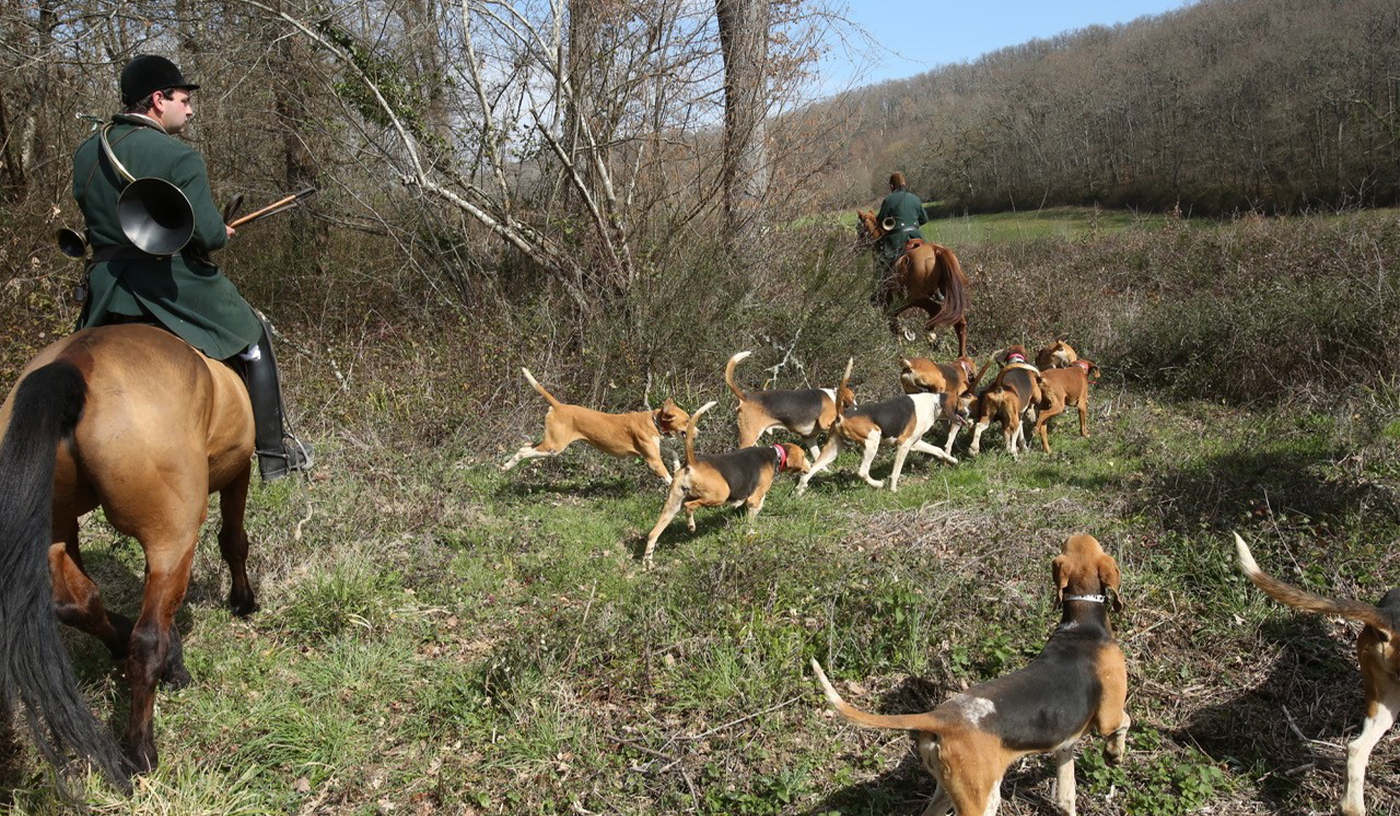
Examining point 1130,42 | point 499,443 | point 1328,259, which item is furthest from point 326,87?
point 1130,42

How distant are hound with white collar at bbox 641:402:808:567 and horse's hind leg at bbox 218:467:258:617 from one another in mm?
2351

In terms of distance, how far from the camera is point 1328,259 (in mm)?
9859

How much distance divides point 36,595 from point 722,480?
3.87 meters

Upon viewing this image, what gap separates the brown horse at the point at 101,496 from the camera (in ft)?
10.3

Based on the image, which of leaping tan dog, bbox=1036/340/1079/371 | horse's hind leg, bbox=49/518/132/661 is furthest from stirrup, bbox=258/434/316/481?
leaping tan dog, bbox=1036/340/1079/371

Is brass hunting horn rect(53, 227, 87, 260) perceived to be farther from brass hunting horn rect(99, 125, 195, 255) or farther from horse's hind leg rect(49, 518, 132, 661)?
horse's hind leg rect(49, 518, 132, 661)

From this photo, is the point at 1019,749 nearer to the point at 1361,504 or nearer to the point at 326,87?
the point at 1361,504

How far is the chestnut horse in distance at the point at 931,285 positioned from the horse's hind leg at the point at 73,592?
27.6 ft

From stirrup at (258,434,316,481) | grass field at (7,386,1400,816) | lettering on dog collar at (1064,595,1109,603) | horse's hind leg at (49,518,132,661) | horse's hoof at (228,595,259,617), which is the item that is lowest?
grass field at (7,386,1400,816)

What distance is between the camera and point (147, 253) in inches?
160

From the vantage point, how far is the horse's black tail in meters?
3.10

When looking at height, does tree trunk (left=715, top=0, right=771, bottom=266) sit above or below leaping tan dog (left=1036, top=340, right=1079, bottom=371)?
above

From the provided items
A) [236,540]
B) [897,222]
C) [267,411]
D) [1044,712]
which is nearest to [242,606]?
[236,540]

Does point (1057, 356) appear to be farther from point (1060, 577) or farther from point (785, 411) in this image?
point (1060, 577)
